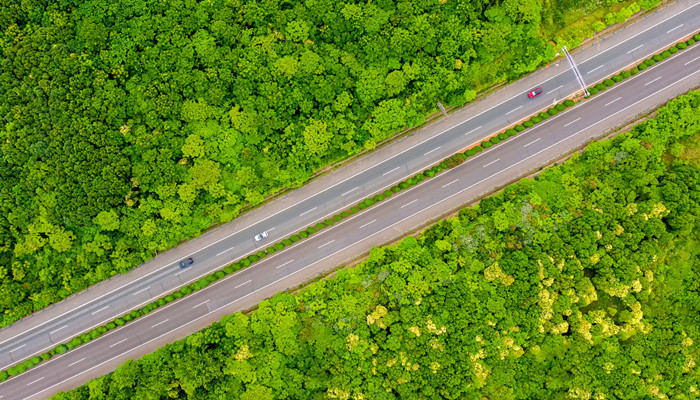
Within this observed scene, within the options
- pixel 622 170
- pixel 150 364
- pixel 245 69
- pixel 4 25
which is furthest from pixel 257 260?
pixel 622 170

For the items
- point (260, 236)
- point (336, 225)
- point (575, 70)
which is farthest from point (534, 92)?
point (260, 236)

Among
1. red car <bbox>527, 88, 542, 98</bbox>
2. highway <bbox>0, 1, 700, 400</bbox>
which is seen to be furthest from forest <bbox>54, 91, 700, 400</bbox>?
red car <bbox>527, 88, 542, 98</bbox>

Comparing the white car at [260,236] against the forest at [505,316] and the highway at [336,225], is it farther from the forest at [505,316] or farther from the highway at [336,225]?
the forest at [505,316]

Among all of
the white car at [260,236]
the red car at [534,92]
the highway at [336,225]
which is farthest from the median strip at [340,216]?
the red car at [534,92]

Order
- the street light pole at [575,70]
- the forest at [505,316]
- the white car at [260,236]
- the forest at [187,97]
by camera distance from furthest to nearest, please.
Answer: the street light pole at [575,70], the white car at [260,236], the forest at [187,97], the forest at [505,316]

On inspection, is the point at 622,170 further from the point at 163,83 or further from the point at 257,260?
the point at 163,83

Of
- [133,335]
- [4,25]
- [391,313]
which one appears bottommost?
[391,313]

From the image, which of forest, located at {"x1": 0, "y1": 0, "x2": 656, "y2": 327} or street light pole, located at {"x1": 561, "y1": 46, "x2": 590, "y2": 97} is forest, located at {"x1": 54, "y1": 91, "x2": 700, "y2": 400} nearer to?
street light pole, located at {"x1": 561, "y1": 46, "x2": 590, "y2": 97}
